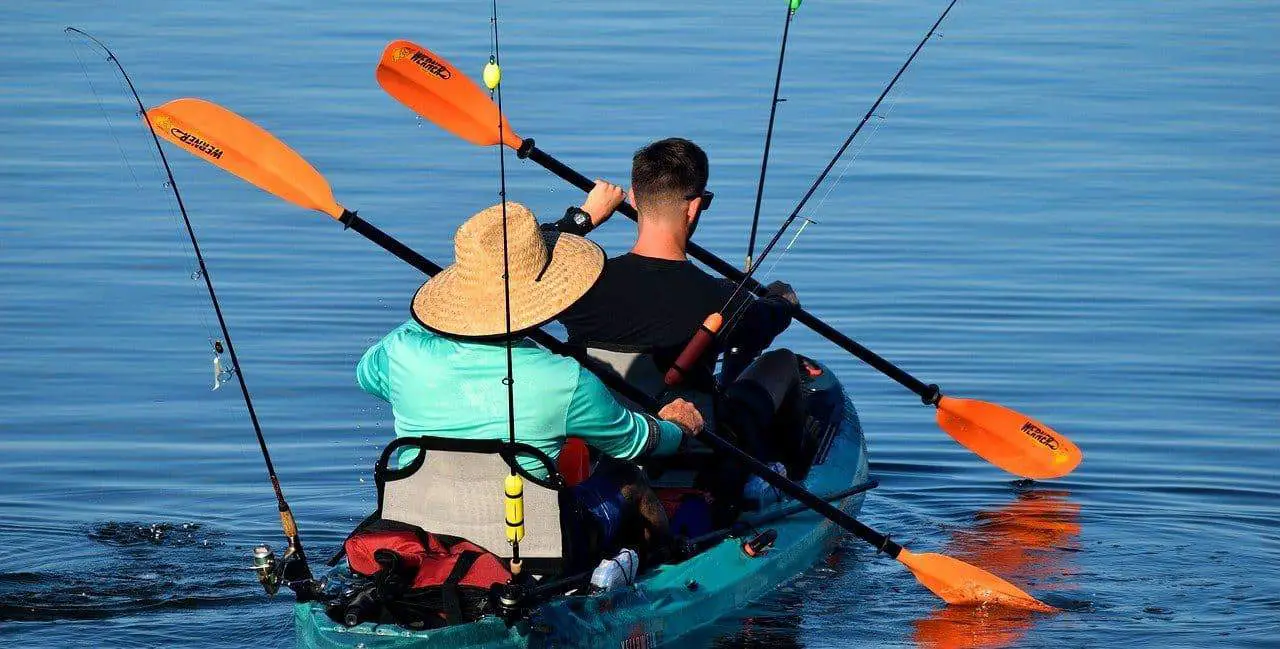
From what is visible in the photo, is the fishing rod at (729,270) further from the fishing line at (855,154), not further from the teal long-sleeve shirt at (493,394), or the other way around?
the fishing line at (855,154)

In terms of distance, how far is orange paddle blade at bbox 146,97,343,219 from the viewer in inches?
280

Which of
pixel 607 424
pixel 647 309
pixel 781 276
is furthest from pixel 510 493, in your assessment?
pixel 781 276

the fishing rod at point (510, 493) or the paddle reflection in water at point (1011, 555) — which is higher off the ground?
Answer: the fishing rod at point (510, 493)

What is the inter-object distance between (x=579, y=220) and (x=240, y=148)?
135 centimetres

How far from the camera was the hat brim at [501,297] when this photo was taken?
5824 millimetres

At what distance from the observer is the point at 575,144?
16812 millimetres

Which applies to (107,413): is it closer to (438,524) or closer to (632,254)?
(632,254)

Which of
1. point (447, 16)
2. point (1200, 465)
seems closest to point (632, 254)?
point (1200, 465)

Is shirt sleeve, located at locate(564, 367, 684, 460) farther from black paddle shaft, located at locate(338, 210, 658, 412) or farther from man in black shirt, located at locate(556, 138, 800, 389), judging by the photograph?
man in black shirt, located at locate(556, 138, 800, 389)

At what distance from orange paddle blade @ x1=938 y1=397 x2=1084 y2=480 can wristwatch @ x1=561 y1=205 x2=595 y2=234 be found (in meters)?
2.57

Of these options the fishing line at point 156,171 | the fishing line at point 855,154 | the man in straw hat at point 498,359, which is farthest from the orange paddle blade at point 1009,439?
the fishing line at point 855,154

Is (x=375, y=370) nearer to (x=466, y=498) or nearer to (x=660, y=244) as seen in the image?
(x=466, y=498)

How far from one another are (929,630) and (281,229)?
27.0ft

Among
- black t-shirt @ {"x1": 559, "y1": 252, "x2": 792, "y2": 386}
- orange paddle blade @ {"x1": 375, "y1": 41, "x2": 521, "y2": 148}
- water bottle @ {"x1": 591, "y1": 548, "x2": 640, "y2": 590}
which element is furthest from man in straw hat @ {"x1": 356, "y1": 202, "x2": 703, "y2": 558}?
orange paddle blade @ {"x1": 375, "y1": 41, "x2": 521, "y2": 148}
